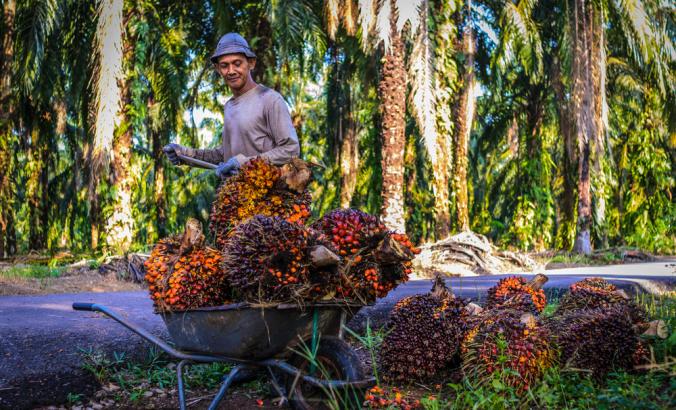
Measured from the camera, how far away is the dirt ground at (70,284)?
746 centimetres

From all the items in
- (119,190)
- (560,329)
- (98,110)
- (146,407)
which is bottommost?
(146,407)

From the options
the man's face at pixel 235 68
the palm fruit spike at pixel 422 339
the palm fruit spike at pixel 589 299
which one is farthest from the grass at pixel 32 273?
the palm fruit spike at pixel 589 299

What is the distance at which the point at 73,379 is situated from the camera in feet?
11.5

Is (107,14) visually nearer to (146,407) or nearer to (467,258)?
(467,258)

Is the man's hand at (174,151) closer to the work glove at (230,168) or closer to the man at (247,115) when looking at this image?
the man at (247,115)

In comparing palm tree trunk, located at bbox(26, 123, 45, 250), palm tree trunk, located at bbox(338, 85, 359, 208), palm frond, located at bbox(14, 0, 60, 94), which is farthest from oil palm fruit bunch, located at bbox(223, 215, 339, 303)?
palm tree trunk, located at bbox(26, 123, 45, 250)

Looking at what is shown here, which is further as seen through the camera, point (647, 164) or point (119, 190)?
point (647, 164)

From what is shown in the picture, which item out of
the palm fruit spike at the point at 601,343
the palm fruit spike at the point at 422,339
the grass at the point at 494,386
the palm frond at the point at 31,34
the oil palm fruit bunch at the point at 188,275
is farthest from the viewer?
the palm frond at the point at 31,34

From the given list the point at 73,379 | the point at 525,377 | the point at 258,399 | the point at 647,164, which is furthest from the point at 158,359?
the point at 647,164

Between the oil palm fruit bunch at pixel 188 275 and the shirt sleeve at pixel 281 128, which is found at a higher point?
the shirt sleeve at pixel 281 128

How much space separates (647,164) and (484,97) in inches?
315

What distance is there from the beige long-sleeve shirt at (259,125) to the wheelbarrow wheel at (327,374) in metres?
1.28

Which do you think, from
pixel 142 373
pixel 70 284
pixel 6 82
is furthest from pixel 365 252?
pixel 6 82

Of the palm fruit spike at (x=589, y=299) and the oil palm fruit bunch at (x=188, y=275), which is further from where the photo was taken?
the palm fruit spike at (x=589, y=299)
